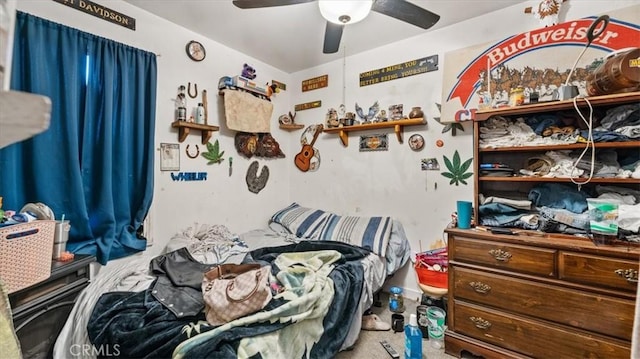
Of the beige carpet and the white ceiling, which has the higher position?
the white ceiling

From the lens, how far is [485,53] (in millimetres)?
2150

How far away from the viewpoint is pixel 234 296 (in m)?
1.29

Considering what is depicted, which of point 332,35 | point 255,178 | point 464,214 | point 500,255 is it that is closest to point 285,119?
point 255,178

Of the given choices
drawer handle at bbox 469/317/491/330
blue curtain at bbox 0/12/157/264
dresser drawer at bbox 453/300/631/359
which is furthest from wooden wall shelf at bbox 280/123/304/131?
drawer handle at bbox 469/317/491/330

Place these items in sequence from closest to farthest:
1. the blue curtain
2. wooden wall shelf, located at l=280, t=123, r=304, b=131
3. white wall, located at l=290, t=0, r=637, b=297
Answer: the blue curtain, white wall, located at l=290, t=0, r=637, b=297, wooden wall shelf, located at l=280, t=123, r=304, b=131

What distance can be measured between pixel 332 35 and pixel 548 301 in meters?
2.05

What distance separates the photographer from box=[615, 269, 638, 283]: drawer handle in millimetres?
1325

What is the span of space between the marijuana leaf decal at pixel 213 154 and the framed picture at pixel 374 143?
146 centimetres

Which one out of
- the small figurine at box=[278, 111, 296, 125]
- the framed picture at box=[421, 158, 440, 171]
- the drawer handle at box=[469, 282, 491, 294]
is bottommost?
the drawer handle at box=[469, 282, 491, 294]

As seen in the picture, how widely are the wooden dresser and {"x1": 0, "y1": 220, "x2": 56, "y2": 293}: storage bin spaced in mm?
2281

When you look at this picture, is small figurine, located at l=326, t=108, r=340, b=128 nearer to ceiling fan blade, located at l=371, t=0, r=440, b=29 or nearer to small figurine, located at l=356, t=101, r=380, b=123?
small figurine, located at l=356, t=101, r=380, b=123

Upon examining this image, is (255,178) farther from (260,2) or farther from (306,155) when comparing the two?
(260,2)

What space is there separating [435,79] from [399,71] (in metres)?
0.37

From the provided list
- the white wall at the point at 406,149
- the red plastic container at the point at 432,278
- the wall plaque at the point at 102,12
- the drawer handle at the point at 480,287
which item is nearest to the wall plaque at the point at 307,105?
the white wall at the point at 406,149
